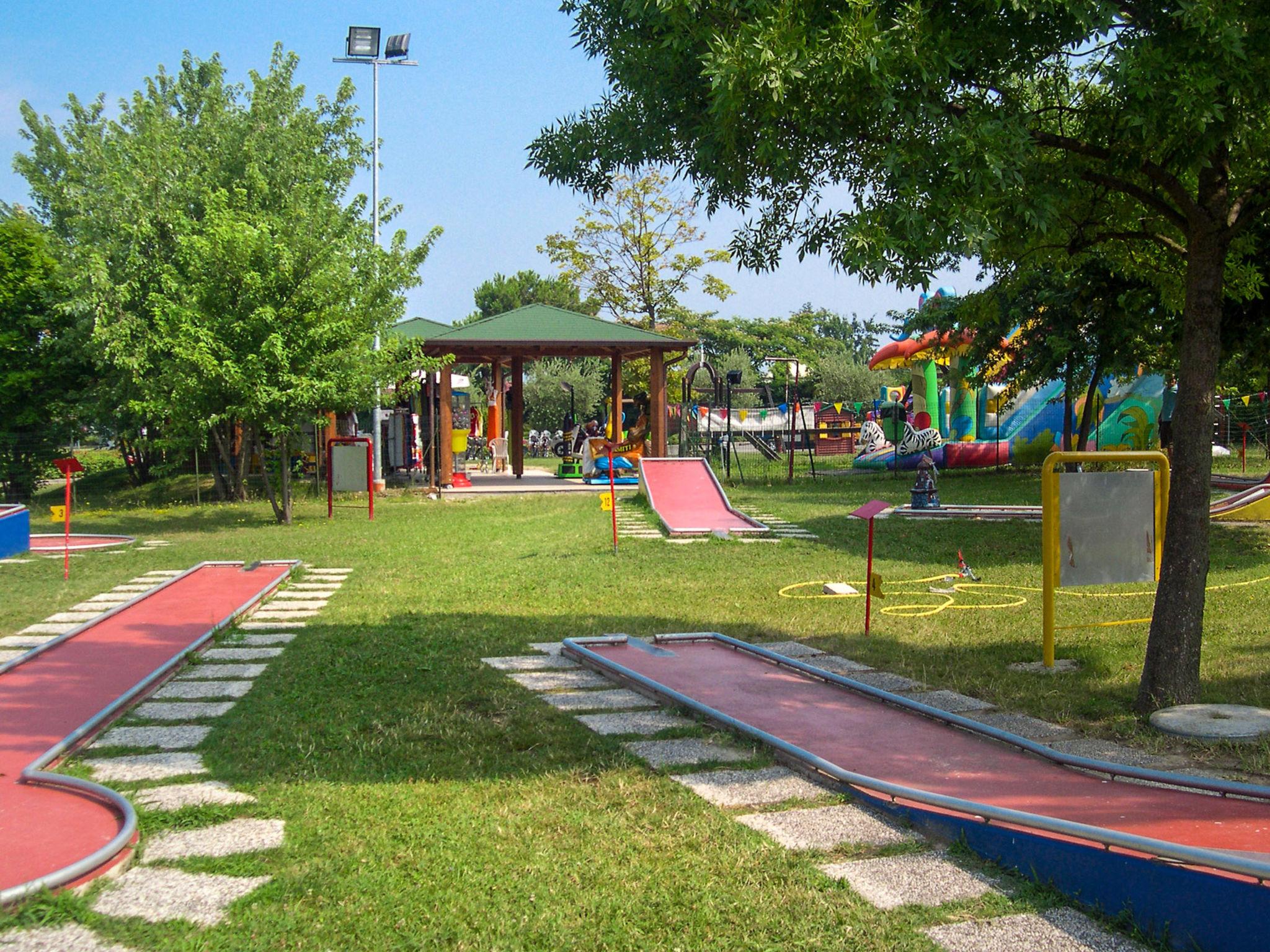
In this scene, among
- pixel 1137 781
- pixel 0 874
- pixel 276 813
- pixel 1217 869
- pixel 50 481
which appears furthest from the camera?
pixel 50 481

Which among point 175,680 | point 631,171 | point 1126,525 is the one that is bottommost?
point 175,680

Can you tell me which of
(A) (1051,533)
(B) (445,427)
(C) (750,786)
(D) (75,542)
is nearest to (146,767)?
(C) (750,786)

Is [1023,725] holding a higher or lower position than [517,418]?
lower

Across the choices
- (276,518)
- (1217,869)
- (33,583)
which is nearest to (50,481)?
(276,518)

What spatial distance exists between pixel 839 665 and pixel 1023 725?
1.77m

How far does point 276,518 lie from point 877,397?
40.4 metres

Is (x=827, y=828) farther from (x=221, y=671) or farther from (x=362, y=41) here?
(x=362, y=41)

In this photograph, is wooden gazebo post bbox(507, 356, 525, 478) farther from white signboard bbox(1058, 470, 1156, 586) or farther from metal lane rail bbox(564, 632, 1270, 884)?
white signboard bbox(1058, 470, 1156, 586)

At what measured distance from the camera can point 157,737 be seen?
18.6ft

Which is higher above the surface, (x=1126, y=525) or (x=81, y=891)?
(x=1126, y=525)

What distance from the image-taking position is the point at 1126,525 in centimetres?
723

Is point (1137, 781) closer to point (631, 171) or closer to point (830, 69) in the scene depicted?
A: point (830, 69)

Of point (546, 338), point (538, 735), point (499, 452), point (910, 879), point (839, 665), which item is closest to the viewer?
point (910, 879)

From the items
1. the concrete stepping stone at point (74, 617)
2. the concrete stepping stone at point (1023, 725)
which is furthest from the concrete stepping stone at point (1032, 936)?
the concrete stepping stone at point (74, 617)
